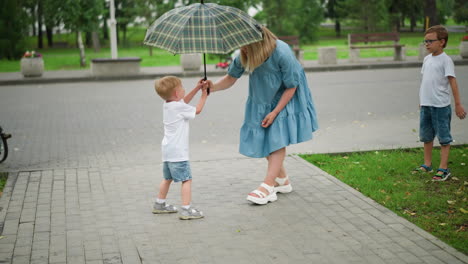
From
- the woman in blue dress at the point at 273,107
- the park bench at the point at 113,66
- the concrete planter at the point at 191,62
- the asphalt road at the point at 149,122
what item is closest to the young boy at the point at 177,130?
the woman in blue dress at the point at 273,107

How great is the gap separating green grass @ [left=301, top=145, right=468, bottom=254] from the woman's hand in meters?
1.30

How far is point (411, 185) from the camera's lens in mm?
6887

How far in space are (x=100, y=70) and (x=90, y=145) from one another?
40.7ft

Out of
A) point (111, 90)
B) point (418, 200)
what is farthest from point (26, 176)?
point (111, 90)

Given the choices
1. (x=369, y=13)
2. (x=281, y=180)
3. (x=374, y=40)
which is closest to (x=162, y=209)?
(x=281, y=180)

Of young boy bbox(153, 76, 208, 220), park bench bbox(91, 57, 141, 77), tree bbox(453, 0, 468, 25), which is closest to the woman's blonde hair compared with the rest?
young boy bbox(153, 76, 208, 220)

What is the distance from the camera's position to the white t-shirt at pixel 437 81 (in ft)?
22.7

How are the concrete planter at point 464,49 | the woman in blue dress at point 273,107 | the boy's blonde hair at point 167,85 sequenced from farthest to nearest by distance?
the concrete planter at point 464,49 → the woman in blue dress at point 273,107 → the boy's blonde hair at point 167,85

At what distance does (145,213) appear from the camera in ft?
19.9

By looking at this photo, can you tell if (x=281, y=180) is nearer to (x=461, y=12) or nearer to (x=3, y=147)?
(x=3, y=147)

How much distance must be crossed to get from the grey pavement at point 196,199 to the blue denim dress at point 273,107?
0.60 metres

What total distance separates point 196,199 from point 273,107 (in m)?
1.22

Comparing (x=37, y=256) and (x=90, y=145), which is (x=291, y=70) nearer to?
(x=37, y=256)

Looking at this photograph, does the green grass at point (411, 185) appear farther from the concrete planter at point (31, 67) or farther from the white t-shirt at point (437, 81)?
the concrete planter at point (31, 67)
